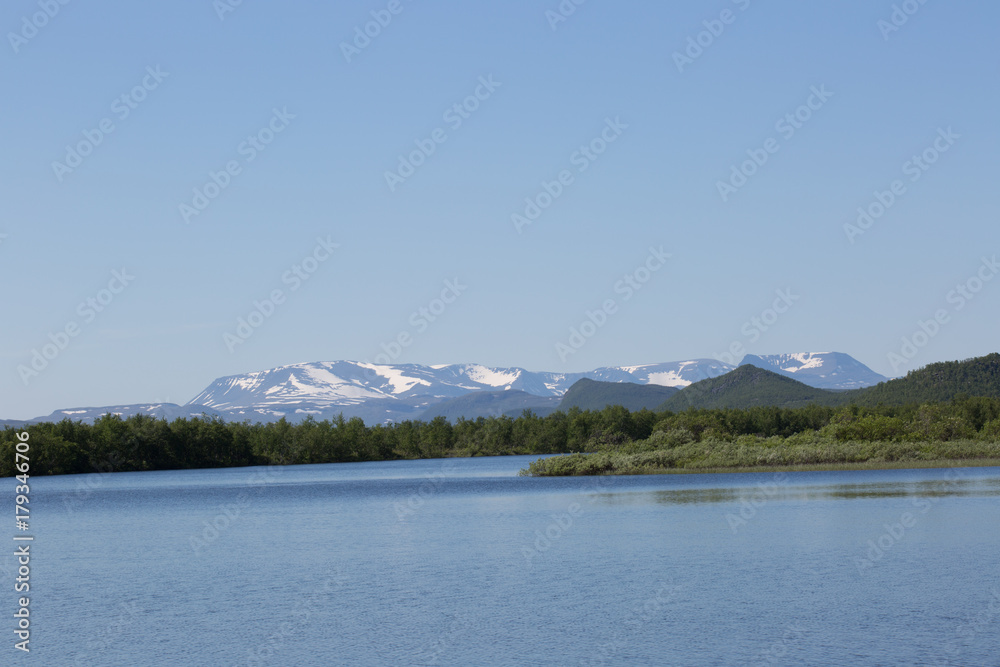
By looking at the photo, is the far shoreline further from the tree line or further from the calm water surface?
the calm water surface

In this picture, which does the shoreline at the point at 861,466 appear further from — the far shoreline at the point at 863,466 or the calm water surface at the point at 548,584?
the calm water surface at the point at 548,584

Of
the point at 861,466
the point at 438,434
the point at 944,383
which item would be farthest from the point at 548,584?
the point at 944,383

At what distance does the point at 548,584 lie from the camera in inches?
1126

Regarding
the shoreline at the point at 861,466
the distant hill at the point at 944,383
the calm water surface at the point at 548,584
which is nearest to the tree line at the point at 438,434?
the shoreline at the point at 861,466

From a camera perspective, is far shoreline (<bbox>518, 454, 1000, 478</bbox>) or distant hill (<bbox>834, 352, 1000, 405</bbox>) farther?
distant hill (<bbox>834, 352, 1000, 405</bbox>)

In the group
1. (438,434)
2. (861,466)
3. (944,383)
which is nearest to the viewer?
(861,466)

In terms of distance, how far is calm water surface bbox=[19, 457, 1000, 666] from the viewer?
838 inches

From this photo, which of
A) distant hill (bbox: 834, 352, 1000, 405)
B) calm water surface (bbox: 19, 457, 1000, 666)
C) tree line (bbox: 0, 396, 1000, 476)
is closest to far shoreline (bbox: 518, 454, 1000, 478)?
tree line (bbox: 0, 396, 1000, 476)

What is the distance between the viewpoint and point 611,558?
108 ft

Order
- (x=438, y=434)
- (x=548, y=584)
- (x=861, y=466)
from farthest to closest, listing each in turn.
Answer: (x=438, y=434) → (x=861, y=466) → (x=548, y=584)

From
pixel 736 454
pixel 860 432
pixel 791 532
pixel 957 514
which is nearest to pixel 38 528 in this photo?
pixel 791 532

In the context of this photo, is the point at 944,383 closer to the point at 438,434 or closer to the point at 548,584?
the point at 438,434

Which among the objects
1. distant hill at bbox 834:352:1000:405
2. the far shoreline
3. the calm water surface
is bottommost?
the calm water surface

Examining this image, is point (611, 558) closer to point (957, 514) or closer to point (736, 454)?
point (957, 514)
